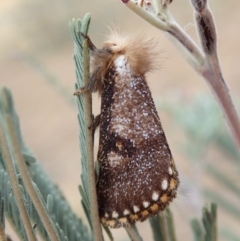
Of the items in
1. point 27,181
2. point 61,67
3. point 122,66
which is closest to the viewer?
point 27,181

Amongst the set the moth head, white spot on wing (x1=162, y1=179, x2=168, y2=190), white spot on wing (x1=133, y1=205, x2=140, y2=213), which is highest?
the moth head

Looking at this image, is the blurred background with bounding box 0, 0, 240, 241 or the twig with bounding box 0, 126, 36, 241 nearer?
the twig with bounding box 0, 126, 36, 241

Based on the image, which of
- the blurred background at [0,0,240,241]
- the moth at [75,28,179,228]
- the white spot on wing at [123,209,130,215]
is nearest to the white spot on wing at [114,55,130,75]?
the moth at [75,28,179,228]

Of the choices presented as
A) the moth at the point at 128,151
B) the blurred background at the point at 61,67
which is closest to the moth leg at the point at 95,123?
the moth at the point at 128,151

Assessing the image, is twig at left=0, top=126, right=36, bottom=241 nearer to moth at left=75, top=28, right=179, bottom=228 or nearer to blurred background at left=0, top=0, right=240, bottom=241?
moth at left=75, top=28, right=179, bottom=228

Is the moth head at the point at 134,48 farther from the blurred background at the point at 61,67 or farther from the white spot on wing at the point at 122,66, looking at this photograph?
the blurred background at the point at 61,67

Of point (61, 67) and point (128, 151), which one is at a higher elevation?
point (61, 67)

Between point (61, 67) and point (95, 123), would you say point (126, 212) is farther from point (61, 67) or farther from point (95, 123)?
point (61, 67)

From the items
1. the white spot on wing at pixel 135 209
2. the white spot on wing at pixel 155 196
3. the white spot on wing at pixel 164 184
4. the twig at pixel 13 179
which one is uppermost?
the twig at pixel 13 179


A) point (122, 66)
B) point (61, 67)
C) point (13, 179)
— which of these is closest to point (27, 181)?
point (13, 179)
